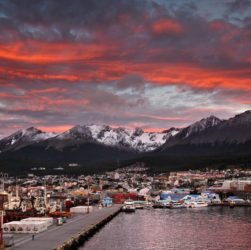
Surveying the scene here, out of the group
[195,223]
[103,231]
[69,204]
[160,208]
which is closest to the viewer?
[103,231]

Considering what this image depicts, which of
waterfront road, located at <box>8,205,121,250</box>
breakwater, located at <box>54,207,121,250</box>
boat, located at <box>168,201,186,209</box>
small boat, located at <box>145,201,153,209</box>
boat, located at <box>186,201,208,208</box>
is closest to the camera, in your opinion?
waterfront road, located at <box>8,205,121,250</box>

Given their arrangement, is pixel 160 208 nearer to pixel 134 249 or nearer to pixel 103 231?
pixel 103 231

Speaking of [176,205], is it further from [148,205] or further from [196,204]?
[148,205]

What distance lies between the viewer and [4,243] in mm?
63781

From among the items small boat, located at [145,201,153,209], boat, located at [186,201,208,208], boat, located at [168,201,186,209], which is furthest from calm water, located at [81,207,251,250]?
small boat, located at [145,201,153,209]

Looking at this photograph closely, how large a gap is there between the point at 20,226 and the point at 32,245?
16.3 m

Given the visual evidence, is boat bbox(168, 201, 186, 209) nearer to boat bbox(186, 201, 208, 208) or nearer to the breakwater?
boat bbox(186, 201, 208, 208)

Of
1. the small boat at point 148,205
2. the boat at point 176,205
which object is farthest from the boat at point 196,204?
the small boat at point 148,205

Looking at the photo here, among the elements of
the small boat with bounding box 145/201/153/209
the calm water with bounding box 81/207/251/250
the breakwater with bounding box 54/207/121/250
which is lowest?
the calm water with bounding box 81/207/251/250

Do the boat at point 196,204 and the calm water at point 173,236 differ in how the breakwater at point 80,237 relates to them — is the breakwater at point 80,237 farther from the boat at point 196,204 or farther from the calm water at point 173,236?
the boat at point 196,204

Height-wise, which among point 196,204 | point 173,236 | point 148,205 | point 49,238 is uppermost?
point 196,204

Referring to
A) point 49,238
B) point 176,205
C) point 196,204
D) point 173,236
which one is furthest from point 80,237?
point 196,204

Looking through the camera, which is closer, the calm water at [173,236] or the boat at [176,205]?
the calm water at [173,236]

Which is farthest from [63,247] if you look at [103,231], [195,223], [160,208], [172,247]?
[160,208]
